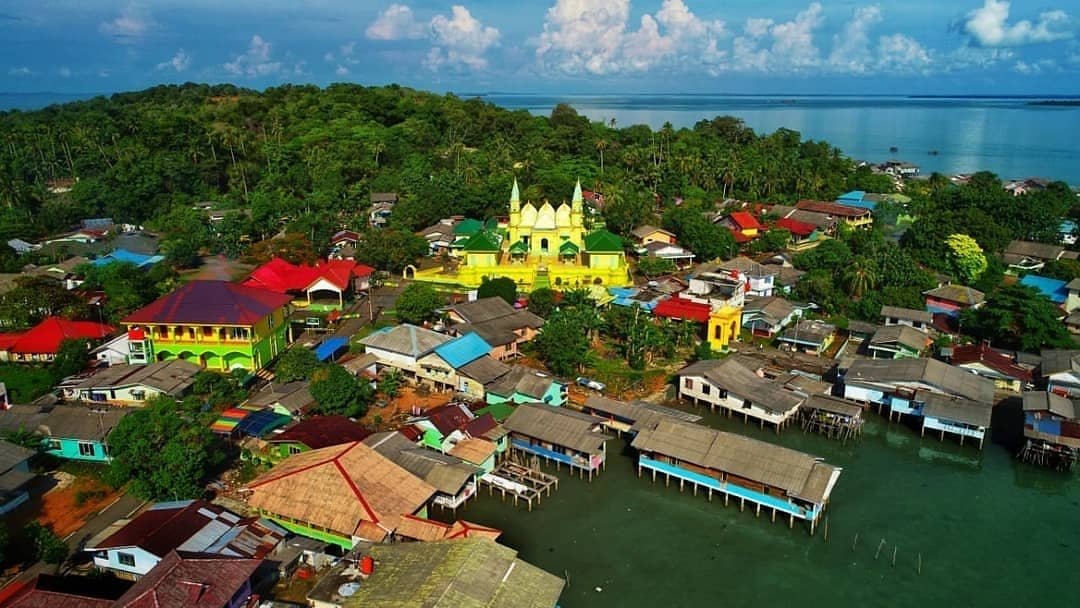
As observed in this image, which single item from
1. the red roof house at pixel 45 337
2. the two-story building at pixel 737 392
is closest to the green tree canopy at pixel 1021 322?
the two-story building at pixel 737 392

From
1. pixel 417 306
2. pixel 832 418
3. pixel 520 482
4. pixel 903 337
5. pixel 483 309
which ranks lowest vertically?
pixel 520 482

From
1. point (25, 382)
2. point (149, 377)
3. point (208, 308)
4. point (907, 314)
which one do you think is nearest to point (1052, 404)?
point (907, 314)

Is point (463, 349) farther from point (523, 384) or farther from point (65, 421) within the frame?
point (65, 421)

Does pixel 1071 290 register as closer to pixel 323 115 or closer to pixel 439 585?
pixel 439 585

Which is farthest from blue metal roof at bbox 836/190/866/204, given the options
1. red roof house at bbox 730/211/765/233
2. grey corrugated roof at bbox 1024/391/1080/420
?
grey corrugated roof at bbox 1024/391/1080/420

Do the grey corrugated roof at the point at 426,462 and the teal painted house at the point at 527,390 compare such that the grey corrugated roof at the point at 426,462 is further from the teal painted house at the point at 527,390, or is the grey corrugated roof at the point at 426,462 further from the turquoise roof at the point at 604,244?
the turquoise roof at the point at 604,244
